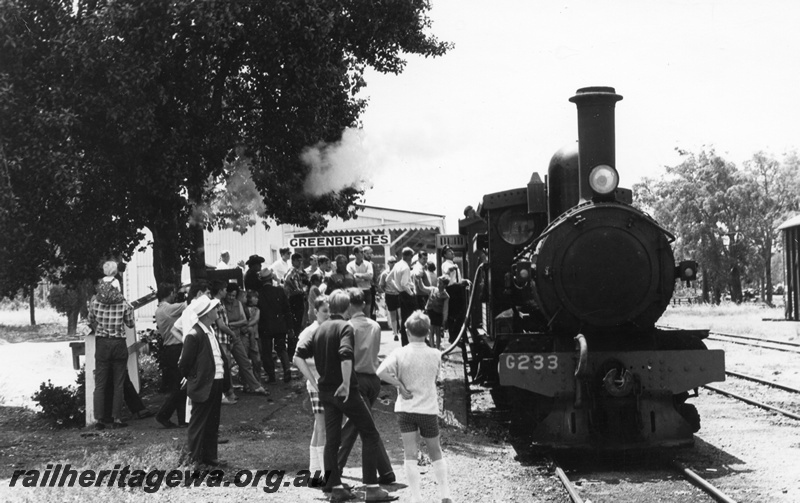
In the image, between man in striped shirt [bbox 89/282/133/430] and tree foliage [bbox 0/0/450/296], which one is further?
tree foliage [bbox 0/0/450/296]

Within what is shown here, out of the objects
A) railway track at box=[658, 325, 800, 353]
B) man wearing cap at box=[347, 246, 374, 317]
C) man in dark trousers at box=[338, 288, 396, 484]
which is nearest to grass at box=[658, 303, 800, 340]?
railway track at box=[658, 325, 800, 353]

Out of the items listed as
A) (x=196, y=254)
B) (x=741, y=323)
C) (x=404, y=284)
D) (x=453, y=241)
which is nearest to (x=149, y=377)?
(x=196, y=254)

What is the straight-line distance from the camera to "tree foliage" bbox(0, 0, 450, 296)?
10.6 m

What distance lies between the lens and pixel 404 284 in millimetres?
14227

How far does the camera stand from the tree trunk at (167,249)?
40.3ft

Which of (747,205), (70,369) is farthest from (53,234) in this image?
(747,205)

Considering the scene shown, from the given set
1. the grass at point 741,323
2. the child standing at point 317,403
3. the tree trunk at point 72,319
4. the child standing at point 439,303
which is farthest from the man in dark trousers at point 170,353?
the tree trunk at point 72,319

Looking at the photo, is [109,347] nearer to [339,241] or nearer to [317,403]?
[317,403]

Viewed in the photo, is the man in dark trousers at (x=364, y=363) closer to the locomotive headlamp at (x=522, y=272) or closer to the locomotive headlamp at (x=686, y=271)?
the locomotive headlamp at (x=522, y=272)

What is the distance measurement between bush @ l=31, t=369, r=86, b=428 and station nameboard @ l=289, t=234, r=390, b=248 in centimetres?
1509

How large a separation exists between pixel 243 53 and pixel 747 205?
141 feet

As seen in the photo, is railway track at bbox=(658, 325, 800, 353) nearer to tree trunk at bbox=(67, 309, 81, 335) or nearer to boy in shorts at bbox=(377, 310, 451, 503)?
boy in shorts at bbox=(377, 310, 451, 503)

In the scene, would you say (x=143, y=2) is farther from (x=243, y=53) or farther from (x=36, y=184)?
(x=36, y=184)

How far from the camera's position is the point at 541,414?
8.88 metres
